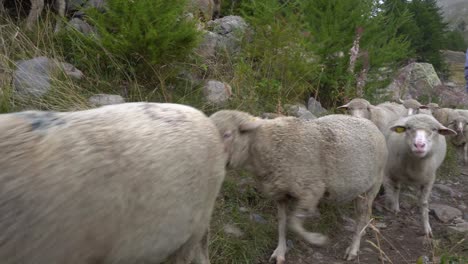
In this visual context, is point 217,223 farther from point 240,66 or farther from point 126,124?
point 240,66

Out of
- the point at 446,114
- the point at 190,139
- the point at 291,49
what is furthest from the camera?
the point at 446,114

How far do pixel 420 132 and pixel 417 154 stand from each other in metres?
0.21

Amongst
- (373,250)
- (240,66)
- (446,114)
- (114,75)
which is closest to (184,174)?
(373,250)

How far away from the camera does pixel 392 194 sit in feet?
15.2

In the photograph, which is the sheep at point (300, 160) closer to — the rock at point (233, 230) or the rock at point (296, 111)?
the rock at point (233, 230)

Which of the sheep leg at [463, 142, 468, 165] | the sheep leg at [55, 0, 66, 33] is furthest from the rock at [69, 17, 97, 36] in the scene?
the sheep leg at [463, 142, 468, 165]

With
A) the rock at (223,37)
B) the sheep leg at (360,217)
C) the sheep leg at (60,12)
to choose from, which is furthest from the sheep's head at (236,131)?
the sheep leg at (60,12)

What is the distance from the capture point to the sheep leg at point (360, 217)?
3.51 m

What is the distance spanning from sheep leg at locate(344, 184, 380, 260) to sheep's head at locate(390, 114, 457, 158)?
55cm

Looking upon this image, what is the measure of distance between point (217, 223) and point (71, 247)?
1.88m

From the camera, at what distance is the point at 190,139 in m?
1.86

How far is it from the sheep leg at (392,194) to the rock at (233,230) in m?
1.99

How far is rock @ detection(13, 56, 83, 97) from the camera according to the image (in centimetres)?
391

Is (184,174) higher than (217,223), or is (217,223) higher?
(184,174)
